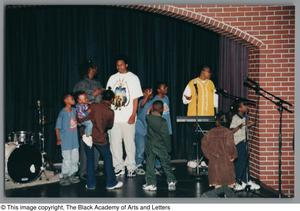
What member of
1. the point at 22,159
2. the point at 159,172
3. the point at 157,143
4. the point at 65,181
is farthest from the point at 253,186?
the point at 22,159

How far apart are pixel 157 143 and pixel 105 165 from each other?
0.91 m

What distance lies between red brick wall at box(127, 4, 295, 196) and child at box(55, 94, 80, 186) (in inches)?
81.5

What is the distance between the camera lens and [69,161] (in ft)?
33.6

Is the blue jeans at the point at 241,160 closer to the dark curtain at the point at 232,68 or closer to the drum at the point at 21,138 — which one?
the dark curtain at the point at 232,68

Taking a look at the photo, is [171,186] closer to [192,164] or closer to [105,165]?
[105,165]

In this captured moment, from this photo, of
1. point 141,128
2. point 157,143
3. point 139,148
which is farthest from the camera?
point 139,148

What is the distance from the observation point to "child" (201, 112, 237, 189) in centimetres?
884

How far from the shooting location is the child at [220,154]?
8.84 metres

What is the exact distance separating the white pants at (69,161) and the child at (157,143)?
1.32 metres

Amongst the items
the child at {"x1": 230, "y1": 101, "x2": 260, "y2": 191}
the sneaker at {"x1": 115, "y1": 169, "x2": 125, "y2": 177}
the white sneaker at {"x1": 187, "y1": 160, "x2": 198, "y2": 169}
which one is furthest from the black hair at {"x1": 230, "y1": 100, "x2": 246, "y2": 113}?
the white sneaker at {"x1": 187, "y1": 160, "x2": 198, "y2": 169}

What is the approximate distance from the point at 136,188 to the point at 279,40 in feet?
11.0

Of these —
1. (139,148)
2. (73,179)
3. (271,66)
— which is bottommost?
(73,179)

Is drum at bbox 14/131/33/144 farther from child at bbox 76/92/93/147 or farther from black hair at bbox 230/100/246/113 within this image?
black hair at bbox 230/100/246/113

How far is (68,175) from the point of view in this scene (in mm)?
10375
